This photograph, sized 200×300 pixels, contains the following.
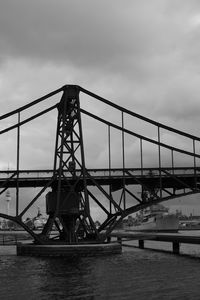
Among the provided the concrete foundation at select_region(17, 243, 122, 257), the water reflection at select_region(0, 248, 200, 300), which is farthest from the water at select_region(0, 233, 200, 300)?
the concrete foundation at select_region(17, 243, 122, 257)

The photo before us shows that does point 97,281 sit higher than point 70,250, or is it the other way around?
point 70,250

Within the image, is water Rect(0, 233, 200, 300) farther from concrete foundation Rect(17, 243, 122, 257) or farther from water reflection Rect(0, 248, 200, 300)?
concrete foundation Rect(17, 243, 122, 257)

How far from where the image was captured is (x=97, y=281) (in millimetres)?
43062

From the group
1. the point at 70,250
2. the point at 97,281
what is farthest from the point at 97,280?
the point at 70,250

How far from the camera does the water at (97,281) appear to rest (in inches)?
1415

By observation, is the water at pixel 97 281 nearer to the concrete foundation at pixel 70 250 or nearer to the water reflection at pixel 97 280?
the water reflection at pixel 97 280

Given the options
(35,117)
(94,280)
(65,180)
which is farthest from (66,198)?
(94,280)

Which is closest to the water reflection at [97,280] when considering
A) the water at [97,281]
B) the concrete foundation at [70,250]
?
the water at [97,281]

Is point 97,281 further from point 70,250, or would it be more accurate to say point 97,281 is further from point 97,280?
point 70,250

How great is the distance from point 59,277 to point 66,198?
2886 cm

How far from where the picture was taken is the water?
1415 inches

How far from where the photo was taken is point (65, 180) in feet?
247

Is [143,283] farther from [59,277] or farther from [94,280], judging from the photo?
[59,277]

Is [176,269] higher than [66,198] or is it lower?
lower
